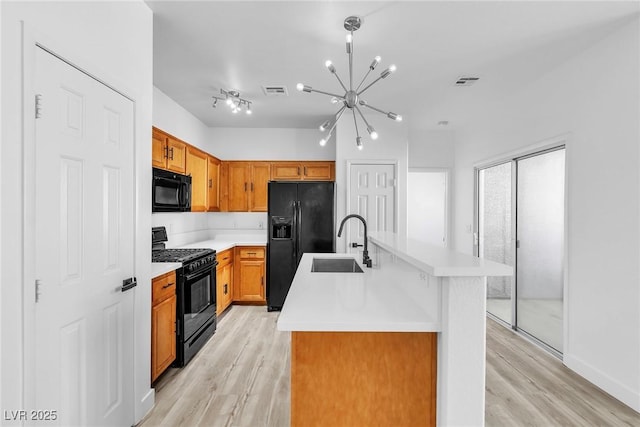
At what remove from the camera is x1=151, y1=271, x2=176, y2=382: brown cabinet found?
2414 mm

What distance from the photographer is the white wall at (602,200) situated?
2312 mm

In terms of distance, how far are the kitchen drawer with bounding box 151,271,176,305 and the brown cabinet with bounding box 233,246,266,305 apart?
74.6 inches

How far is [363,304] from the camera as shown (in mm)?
1561

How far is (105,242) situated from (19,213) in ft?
1.69

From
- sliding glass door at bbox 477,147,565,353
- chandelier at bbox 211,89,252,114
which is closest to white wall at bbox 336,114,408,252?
sliding glass door at bbox 477,147,565,353

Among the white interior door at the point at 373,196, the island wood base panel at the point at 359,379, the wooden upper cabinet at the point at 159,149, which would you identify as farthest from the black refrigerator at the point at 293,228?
the island wood base panel at the point at 359,379

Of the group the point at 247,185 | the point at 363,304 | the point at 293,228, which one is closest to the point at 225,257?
the point at 293,228

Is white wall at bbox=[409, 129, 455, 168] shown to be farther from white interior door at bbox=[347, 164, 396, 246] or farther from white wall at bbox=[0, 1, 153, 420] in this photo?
white wall at bbox=[0, 1, 153, 420]

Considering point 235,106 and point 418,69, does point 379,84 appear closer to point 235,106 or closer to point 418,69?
point 418,69

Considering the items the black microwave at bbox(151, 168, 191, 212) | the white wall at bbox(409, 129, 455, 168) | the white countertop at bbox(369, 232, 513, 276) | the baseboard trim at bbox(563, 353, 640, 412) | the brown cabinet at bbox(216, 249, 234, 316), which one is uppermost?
the white wall at bbox(409, 129, 455, 168)

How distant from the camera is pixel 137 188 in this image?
2.01 meters

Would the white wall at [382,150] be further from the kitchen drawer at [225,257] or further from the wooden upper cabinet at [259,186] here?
the kitchen drawer at [225,257]

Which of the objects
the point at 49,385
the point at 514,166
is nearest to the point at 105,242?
the point at 49,385

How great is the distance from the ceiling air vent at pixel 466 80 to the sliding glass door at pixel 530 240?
1011 mm
